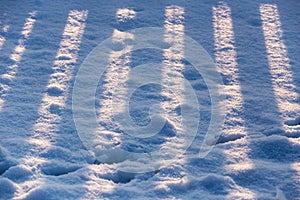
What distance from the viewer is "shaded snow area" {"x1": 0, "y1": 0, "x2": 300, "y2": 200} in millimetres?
1995

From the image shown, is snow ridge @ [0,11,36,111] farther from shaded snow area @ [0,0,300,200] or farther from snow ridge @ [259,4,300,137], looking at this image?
snow ridge @ [259,4,300,137]

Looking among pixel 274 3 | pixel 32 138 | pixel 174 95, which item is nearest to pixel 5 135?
pixel 32 138

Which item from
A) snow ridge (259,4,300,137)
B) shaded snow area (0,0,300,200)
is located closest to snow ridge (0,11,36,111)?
shaded snow area (0,0,300,200)

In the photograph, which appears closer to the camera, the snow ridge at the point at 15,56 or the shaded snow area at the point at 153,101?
the shaded snow area at the point at 153,101

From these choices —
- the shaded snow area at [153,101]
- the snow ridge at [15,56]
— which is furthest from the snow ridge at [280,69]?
the snow ridge at [15,56]

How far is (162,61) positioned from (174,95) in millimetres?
423

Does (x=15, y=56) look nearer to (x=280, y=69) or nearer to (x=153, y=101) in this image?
(x=153, y=101)

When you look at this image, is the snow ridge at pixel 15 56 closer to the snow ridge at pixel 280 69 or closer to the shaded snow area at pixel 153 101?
the shaded snow area at pixel 153 101

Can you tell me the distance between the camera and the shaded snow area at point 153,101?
2.00 metres

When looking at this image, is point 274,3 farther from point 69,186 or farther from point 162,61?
point 69,186

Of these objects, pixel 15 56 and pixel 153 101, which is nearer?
pixel 153 101

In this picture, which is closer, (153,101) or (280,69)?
(153,101)

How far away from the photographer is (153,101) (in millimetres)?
2590

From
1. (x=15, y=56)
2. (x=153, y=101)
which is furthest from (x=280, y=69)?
(x=15, y=56)
